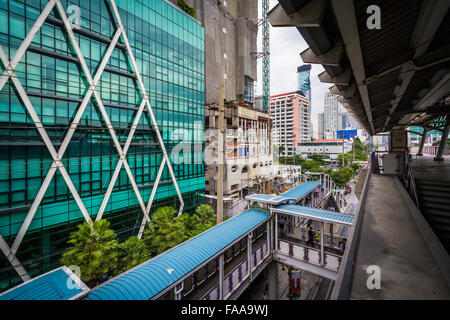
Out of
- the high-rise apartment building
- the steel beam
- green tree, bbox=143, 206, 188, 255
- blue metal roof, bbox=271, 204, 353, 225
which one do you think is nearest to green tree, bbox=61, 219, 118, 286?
green tree, bbox=143, 206, 188, 255

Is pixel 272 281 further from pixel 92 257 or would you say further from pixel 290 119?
pixel 290 119

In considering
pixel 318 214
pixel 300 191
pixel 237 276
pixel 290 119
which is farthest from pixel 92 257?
pixel 290 119

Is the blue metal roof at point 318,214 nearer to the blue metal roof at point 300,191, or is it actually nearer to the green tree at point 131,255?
the blue metal roof at point 300,191

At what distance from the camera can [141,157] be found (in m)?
19.3

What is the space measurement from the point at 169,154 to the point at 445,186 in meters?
20.6

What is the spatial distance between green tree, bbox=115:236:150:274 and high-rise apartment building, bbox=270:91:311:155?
3682 inches

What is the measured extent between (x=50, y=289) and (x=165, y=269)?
343 cm

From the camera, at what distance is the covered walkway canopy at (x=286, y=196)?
41.2 feet

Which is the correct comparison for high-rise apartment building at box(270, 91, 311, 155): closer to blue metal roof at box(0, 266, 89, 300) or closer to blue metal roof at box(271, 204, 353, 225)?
blue metal roof at box(271, 204, 353, 225)

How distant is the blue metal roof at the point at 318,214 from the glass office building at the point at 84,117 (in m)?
13.8

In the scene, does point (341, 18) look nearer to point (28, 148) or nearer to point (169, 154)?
point (28, 148)

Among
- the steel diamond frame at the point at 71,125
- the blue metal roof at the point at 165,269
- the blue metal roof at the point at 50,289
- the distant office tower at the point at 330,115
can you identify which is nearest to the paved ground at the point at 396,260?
the blue metal roof at the point at 165,269

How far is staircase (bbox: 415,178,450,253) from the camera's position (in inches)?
195
